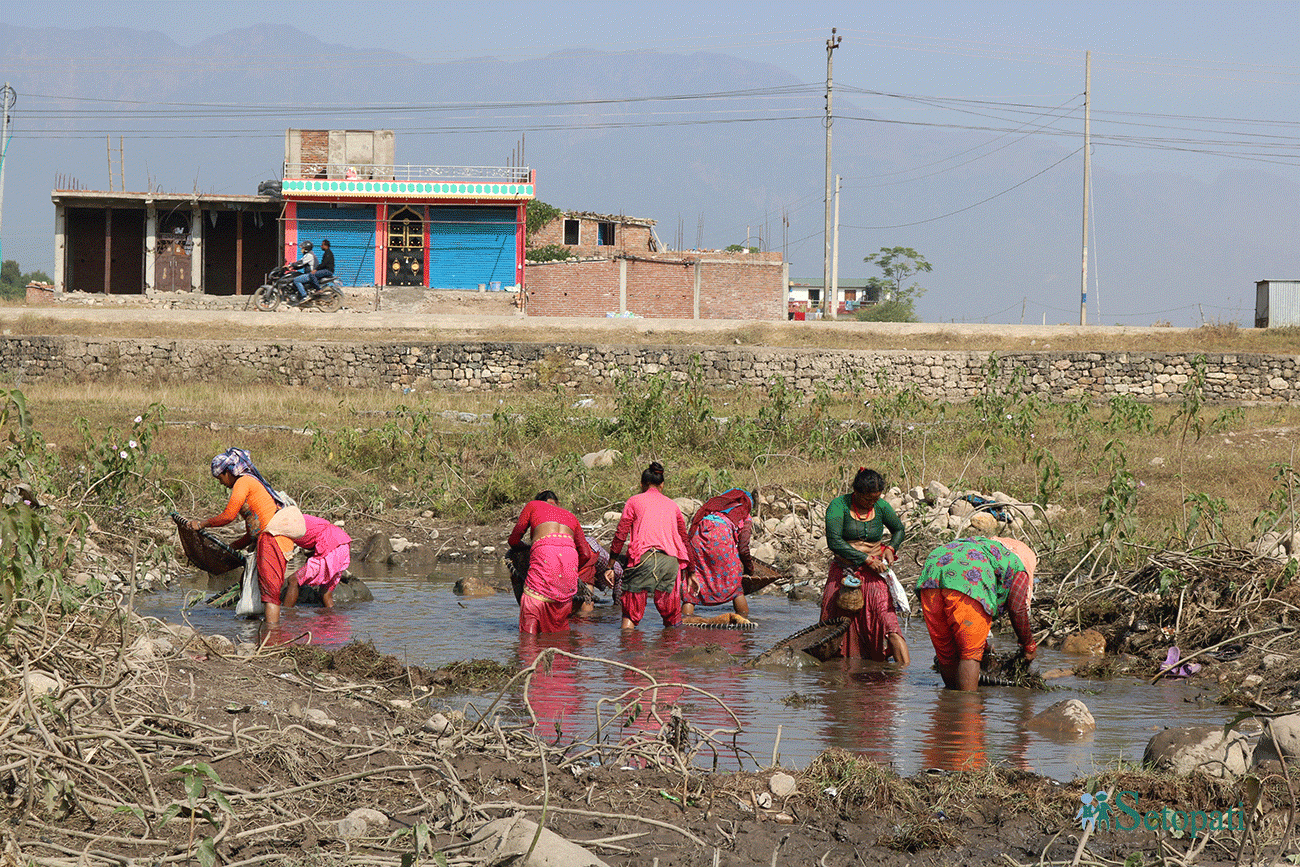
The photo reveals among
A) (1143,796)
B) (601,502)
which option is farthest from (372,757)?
(601,502)

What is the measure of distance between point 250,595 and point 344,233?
1094 inches

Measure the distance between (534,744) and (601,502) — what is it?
771 cm

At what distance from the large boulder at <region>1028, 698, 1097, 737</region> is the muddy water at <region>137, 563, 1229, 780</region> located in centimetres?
7

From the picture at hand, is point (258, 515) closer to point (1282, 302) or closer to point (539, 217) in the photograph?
point (1282, 302)

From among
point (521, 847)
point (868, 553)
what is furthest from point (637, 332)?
point (521, 847)

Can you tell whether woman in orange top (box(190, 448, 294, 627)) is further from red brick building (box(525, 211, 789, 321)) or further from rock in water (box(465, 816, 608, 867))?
red brick building (box(525, 211, 789, 321))

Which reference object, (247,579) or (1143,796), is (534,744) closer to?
(1143,796)

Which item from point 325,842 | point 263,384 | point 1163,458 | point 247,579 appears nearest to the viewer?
point 325,842

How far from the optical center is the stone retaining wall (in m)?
22.0

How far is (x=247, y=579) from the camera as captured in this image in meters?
8.65

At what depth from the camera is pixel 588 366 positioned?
22.8m

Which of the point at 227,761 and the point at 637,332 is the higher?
the point at 637,332

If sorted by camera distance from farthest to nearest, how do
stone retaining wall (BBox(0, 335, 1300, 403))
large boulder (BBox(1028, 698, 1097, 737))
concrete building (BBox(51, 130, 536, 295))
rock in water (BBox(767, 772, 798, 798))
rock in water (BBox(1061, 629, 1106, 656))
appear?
concrete building (BBox(51, 130, 536, 295)) < stone retaining wall (BBox(0, 335, 1300, 403)) < rock in water (BBox(1061, 629, 1106, 656)) < large boulder (BBox(1028, 698, 1097, 737)) < rock in water (BBox(767, 772, 798, 798))

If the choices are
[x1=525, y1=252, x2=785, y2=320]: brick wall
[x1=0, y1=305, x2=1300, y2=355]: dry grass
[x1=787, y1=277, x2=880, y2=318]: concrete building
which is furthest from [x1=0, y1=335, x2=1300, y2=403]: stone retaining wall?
[x1=787, y1=277, x2=880, y2=318]: concrete building
